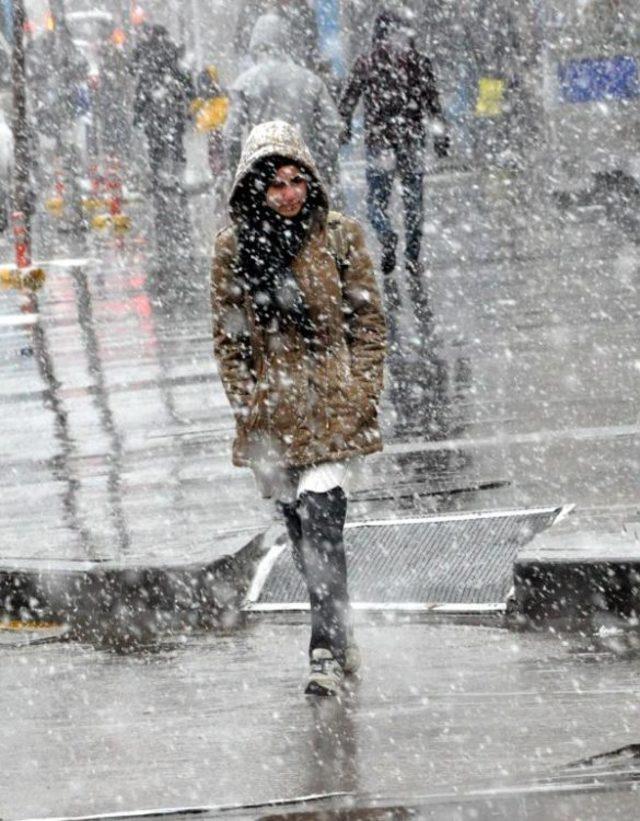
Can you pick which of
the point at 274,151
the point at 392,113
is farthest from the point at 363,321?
the point at 392,113

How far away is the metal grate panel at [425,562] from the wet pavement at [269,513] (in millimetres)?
241

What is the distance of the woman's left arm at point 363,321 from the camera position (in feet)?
22.2

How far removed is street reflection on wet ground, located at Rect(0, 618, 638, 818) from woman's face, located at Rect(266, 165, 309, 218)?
4.96 ft

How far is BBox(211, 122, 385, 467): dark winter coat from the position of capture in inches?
264

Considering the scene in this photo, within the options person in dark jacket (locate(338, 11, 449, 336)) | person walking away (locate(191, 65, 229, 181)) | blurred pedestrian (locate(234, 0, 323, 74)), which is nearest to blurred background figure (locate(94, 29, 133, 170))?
person walking away (locate(191, 65, 229, 181))

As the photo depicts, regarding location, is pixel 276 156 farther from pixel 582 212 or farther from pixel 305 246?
pixel 582 212

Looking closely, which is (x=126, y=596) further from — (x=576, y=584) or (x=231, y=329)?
(x=576, y=584)

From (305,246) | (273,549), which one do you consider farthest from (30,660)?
(305,246)

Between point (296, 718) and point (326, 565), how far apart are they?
575 mm

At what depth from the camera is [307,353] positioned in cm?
674

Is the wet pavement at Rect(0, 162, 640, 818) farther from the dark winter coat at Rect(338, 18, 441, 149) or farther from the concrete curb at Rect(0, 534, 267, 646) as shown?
the dark winter coat at Rect(338, 18, 441, 149)

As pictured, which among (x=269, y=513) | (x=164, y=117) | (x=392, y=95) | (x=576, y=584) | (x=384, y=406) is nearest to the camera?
(x=576, y=584)

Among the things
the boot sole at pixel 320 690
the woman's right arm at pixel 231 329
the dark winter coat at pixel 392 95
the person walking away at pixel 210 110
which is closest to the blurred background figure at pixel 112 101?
the person walking away at pixel 210 110

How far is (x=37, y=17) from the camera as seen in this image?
3831 cm
